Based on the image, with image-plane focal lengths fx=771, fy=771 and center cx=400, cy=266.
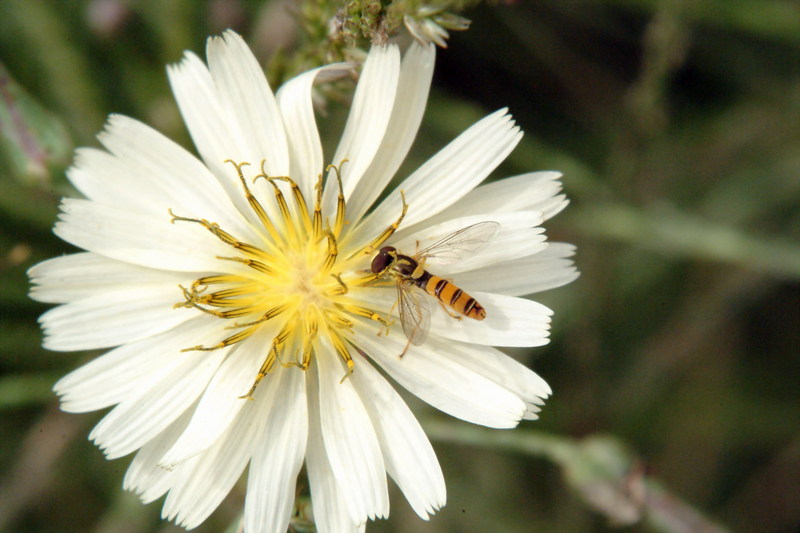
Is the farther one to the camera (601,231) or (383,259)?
(601,231)

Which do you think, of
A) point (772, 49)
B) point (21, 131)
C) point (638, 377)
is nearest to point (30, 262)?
point (21, 131)

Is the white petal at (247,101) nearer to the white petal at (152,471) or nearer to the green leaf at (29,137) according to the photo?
the green leaf at (29,137)

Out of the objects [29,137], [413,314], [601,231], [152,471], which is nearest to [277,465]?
[152,471]

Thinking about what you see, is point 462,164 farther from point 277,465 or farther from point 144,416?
point 144,416

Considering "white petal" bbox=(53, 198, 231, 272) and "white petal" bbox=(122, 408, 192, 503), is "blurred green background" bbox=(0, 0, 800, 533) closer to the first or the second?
"white petal" bbox=(122, 408, 192, 503)

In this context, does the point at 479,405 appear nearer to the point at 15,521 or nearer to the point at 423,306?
the point at 423,306

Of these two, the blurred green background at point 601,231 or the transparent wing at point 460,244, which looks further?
the blurred green background at point 601,231

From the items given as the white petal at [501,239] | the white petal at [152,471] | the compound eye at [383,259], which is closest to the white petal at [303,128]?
the compound eye at [383,259]
